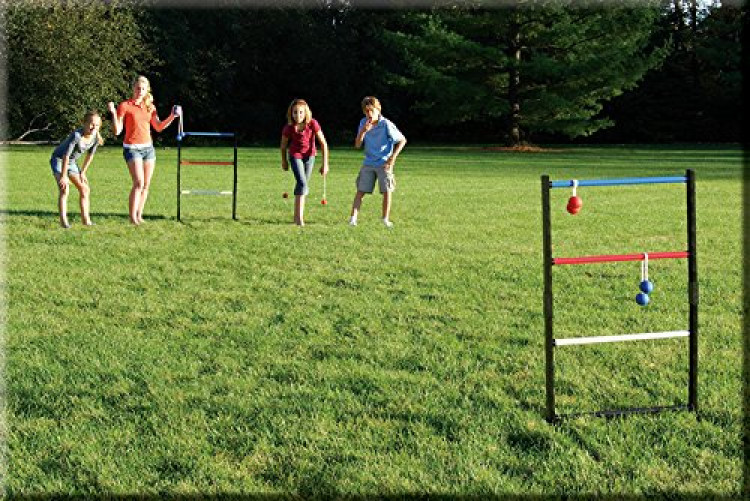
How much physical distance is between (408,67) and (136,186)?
134 feet

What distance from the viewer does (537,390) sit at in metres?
5.48

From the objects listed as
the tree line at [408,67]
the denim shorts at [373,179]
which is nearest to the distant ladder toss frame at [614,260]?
the denim shorts at [373,179]

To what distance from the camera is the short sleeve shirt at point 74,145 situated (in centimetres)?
1205

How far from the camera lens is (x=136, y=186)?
12.7 m

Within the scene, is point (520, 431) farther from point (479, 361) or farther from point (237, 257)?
point (237, 257)

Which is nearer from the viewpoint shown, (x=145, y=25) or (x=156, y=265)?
(x=156, y=265)

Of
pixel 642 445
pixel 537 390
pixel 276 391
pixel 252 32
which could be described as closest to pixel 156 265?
pixel 276 391

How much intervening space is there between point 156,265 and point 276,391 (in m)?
4.74

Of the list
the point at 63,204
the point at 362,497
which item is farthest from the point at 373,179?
the point at 362,497

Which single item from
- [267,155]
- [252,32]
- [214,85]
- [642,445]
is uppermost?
[252,32]

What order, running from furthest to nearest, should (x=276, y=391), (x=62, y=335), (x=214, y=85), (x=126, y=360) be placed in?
(x=214, y=85), (x=62, y=335), (x=126, y=360), (x=276, y=391)

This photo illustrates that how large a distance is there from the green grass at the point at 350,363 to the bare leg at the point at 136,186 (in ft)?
0.89

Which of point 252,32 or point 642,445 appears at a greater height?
point 252,32

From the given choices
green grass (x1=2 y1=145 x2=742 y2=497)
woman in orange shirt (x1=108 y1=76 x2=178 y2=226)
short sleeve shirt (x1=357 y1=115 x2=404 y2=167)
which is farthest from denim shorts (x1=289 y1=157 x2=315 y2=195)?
woman in orange shirt (x1=108 y1=76 x2=178 y2=226)
